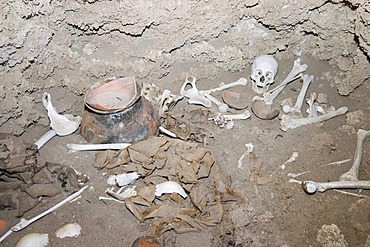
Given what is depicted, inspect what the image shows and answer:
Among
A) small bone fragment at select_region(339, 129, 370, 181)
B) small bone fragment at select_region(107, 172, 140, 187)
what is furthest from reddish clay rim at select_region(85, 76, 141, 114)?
small bone fragment at select_region(339, 129, 370, 181)

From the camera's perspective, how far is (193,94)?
2.82 meters

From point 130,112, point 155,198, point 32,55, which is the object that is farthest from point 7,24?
point 155,198

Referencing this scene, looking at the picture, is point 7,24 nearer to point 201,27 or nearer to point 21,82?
point 21,82

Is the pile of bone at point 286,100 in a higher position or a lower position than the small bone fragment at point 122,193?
higher

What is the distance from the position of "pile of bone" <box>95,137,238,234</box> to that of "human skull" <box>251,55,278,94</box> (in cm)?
63

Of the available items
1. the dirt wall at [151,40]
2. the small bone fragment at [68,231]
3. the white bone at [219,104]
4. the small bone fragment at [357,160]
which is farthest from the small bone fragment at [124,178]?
the small bone fragment at [357,160]

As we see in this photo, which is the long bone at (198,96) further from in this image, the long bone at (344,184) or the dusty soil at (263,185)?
the long bone at (344,184)

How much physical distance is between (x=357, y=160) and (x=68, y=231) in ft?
5.25

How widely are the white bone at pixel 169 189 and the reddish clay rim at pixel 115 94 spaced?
46 cm

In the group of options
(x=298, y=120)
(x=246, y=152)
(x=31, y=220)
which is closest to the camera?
(x=31, y=220)

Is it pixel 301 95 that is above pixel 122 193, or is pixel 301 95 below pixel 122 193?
above

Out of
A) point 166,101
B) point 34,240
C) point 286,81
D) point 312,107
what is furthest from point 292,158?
point 34,240

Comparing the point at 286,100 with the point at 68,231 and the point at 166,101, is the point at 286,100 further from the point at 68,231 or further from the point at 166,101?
the point at 68,231

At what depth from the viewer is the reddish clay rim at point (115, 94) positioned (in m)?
2.44
